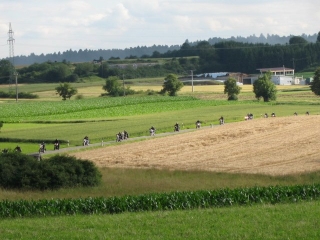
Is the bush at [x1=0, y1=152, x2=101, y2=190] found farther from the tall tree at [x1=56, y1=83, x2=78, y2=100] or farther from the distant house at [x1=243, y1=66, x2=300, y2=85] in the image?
the distant house at [x1=243, y1=66, x2=300, y2=85]

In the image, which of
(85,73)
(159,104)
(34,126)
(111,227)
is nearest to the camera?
(111,227)

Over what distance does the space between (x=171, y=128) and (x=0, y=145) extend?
1694 cm

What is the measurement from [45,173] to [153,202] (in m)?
9.61

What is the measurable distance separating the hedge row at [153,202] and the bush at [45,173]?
8.05 meters

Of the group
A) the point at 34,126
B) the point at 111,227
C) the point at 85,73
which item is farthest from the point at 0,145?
the point at 85,73

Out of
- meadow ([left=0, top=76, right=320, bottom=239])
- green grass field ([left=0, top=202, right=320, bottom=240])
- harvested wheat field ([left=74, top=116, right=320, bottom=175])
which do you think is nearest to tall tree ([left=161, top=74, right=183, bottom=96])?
meadow ([left=0, top=76, right=320, bottom=239])

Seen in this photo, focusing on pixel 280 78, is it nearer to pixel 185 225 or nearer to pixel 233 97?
pixel 233 97

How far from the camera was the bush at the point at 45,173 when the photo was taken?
3266 centimetres

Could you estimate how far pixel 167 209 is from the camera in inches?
952

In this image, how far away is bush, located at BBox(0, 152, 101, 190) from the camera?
32.7 m

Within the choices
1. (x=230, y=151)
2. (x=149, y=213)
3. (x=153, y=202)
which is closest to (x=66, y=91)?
(x=230, y=151)

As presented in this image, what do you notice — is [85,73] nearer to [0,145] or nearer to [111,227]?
[0,145]

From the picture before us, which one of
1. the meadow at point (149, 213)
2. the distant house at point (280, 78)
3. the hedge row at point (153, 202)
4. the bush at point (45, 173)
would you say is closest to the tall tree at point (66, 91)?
the meadow at point (149, 213)

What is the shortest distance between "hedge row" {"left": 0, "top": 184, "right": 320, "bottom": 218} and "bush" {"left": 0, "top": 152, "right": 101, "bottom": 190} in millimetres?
8050
